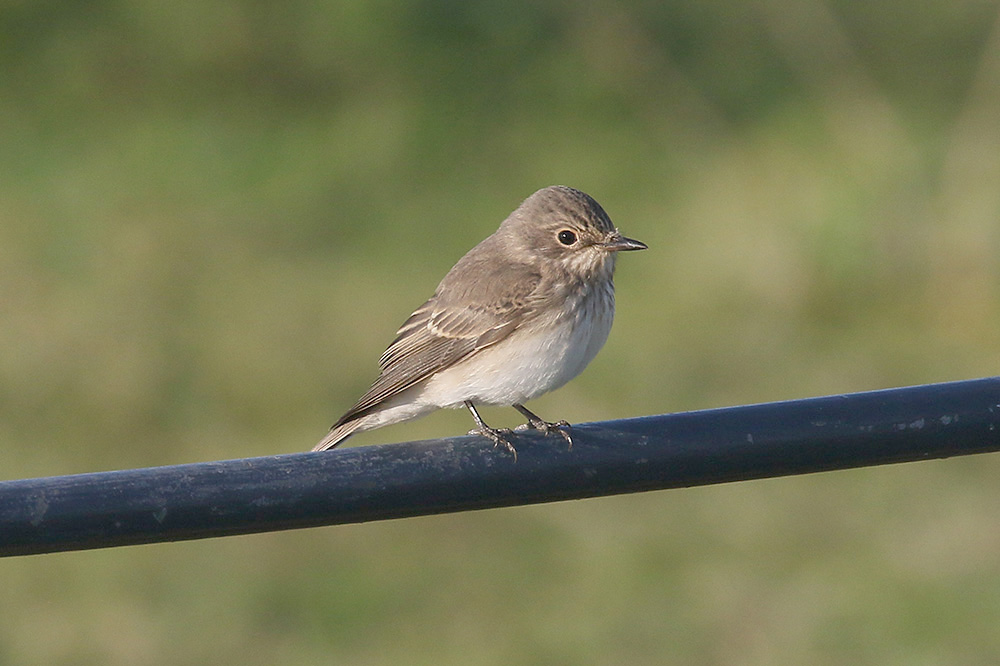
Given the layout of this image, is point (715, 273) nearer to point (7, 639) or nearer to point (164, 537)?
point (7, 639)

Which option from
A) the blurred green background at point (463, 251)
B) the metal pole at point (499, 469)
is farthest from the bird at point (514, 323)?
the blurred green background at point (463, 251)

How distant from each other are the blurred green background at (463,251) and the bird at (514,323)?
212 cm

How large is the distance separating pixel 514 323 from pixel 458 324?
0.82ft

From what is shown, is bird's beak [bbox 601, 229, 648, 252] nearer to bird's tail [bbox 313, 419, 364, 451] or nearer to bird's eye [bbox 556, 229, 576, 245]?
bird's eye [bbox 556, 229, 576, 245]

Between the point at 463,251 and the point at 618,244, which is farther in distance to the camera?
the point at 463,251

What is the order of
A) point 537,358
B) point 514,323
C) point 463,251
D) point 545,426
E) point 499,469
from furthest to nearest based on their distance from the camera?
point 463,251, point 514,323, point 537,358, point 545,426, point 499,469

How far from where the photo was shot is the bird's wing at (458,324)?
458 cm

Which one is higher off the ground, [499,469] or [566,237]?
[499,469]

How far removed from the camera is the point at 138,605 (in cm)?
677

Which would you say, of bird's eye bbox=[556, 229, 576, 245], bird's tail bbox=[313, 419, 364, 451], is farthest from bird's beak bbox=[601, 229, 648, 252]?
bird's tail bbox=[313, 419, 364, 451]

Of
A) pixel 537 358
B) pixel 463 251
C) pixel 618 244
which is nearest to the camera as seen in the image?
pixel 537 358

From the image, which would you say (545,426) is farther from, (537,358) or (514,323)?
(514,323)

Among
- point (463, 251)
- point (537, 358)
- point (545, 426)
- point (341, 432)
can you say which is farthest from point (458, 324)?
point (463, 251)

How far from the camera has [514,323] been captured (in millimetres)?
4559
